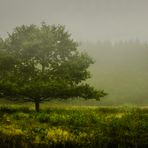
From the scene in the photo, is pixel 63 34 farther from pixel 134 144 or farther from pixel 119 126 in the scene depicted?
pixel 134 144

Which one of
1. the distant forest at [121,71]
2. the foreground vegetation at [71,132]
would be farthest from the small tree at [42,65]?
the distant forest at [121,71]

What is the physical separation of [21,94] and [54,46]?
557cm

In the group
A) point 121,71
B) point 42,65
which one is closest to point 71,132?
point 42,65

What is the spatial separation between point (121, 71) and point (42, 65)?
74.3 meters

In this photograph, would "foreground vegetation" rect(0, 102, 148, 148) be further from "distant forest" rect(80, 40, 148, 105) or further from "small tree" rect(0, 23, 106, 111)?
"distant forest" rect(80, 40, 148, 105)

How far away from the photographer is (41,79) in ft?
96.3

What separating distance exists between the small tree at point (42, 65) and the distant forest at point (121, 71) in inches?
1381

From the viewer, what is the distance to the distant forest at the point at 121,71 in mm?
74250

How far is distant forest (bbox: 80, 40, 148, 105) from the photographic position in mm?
74250

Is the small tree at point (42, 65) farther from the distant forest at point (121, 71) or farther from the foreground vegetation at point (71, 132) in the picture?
the distant forest at point (121, 71)

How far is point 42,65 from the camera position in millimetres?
30828

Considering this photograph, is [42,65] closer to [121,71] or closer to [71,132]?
[71,132]

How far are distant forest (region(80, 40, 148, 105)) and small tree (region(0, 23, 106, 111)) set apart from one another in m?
35.1

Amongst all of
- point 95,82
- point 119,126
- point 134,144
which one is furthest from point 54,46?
point 95,82
